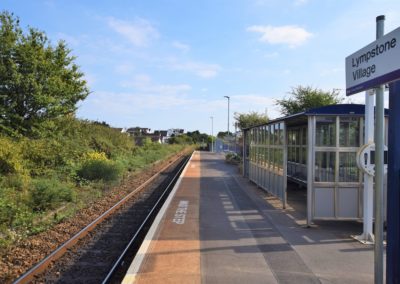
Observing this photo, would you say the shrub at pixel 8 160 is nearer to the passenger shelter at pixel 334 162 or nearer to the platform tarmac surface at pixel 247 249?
the platform tarmac surface at pixel 247 249

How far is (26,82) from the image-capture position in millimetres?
17391

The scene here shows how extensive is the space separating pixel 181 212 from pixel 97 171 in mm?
7969

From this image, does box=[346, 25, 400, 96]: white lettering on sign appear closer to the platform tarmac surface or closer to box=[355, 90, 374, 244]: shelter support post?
the platform tarmac surface

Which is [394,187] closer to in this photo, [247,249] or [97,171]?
[247,249]

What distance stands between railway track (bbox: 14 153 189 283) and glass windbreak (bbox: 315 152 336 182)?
4288 millimetres

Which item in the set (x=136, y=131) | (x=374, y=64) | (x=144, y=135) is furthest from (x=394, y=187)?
(x=136, y=131)

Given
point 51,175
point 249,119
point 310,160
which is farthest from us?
point 249,119

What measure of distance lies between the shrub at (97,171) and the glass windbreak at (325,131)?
11161mm

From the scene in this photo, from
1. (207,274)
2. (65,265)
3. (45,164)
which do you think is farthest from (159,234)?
(45,164)

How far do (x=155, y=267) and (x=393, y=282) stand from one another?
12.0 feet

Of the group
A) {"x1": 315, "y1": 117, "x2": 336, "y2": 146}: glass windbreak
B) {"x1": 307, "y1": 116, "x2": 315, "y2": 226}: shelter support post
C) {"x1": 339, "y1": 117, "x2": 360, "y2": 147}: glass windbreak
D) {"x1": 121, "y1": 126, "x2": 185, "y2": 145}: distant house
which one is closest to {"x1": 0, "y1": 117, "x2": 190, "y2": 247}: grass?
{"x1": 307, "y1": 116, "x2": 315, "y2": 226}: shelter support post

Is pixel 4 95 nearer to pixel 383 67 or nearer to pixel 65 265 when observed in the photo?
pixel 65 265

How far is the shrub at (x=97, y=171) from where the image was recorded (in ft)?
58.5

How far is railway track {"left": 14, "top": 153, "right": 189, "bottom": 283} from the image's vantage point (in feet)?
21.3
